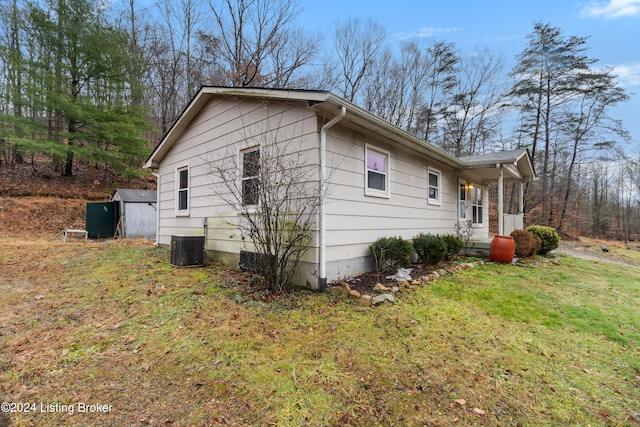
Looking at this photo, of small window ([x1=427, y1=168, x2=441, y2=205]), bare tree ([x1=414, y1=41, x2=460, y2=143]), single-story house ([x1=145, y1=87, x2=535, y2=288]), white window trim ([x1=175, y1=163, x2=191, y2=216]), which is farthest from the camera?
bare tree ([x1=414, y1=41, x2=460, y2=143])

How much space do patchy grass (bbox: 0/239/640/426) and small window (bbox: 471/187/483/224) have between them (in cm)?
631

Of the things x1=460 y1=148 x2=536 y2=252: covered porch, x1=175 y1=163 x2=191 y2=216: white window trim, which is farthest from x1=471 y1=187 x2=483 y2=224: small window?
x1=175 y1=163 x2=191 y2=216: white window trim

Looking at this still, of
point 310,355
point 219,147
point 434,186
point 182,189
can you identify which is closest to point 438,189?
point 434,186

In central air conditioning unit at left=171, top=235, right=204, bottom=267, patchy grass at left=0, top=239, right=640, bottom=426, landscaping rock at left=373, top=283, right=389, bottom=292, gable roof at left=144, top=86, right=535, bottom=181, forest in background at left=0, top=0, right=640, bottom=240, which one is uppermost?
forest in background at left=0, top=0, right=640, bottom=240

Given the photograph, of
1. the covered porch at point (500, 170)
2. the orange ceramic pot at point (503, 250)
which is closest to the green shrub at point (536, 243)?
the covered porch at point (500, 170)

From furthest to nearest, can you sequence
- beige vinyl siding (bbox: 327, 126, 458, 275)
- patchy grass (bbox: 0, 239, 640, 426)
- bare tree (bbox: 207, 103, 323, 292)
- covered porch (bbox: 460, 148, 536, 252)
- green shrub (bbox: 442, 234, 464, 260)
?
covered porch (bbox: 460, 148, 536, 252)
green shrub (bbox: 442, 234, 464, 260)
beige vinyl siding (bbox: 327, 126, 458, 275)
bare tree (bbox: 207, 103, 323, 292)
patchy grass (bbox: 0, 239, 640, 426)

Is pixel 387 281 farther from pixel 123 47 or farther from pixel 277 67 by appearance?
pixel 123 47

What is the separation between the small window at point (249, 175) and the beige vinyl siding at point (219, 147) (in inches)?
8.4

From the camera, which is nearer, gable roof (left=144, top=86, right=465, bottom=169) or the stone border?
the stone border

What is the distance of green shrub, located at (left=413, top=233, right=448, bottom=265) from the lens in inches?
256

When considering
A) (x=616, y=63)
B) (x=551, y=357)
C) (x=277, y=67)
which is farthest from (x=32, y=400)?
(x=616, y=63)

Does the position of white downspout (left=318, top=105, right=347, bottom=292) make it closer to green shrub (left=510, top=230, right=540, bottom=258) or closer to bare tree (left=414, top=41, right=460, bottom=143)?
green shrub (left=510, top=230, right=540, bottom=258)

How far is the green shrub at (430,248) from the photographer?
650cm

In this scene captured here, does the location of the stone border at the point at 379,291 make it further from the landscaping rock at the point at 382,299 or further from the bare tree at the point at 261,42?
the bare tree at the point at 261,42
